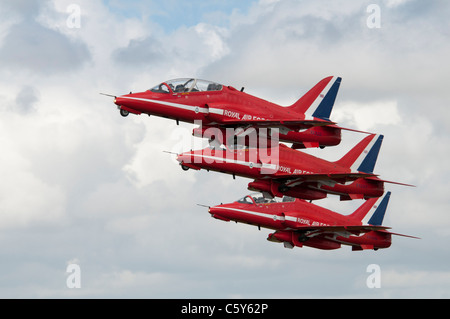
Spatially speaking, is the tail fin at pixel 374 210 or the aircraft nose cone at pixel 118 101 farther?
the tail fin at pixel 374 210

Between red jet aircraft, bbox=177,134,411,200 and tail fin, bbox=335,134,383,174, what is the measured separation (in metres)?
2.06

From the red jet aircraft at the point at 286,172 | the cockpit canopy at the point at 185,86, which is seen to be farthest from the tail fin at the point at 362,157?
the cockpit canopy at the point at 185,86

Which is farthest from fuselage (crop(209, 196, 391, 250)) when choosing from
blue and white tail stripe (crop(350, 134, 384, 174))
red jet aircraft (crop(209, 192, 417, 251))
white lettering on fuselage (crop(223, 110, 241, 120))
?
white lettering on fuselage (crop(223, 110, 241, 120))

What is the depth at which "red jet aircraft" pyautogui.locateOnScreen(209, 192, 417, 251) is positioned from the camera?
93625 mm

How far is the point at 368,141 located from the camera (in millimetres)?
98625

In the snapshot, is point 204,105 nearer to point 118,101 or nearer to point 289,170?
point 118,101

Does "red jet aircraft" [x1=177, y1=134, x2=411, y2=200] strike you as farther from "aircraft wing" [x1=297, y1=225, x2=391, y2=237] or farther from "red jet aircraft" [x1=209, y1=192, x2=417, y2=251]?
"red jet aircraft" [x1=209, y1=192, x2=417, y2=251]

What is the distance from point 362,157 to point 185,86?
72.7 feet

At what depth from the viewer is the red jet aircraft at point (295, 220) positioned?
93.6 metres

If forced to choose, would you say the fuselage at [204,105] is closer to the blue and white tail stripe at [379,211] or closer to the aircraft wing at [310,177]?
the aircraft wing at [310,177]

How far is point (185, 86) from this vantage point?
82375mm

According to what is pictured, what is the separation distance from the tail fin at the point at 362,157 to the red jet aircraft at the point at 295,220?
494 cm

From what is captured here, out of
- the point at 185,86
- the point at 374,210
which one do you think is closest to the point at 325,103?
the point at 185,86

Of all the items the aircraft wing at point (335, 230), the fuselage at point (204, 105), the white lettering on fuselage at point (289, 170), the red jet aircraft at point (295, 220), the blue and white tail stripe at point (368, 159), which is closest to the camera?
the fuselage at point (204, 105)
